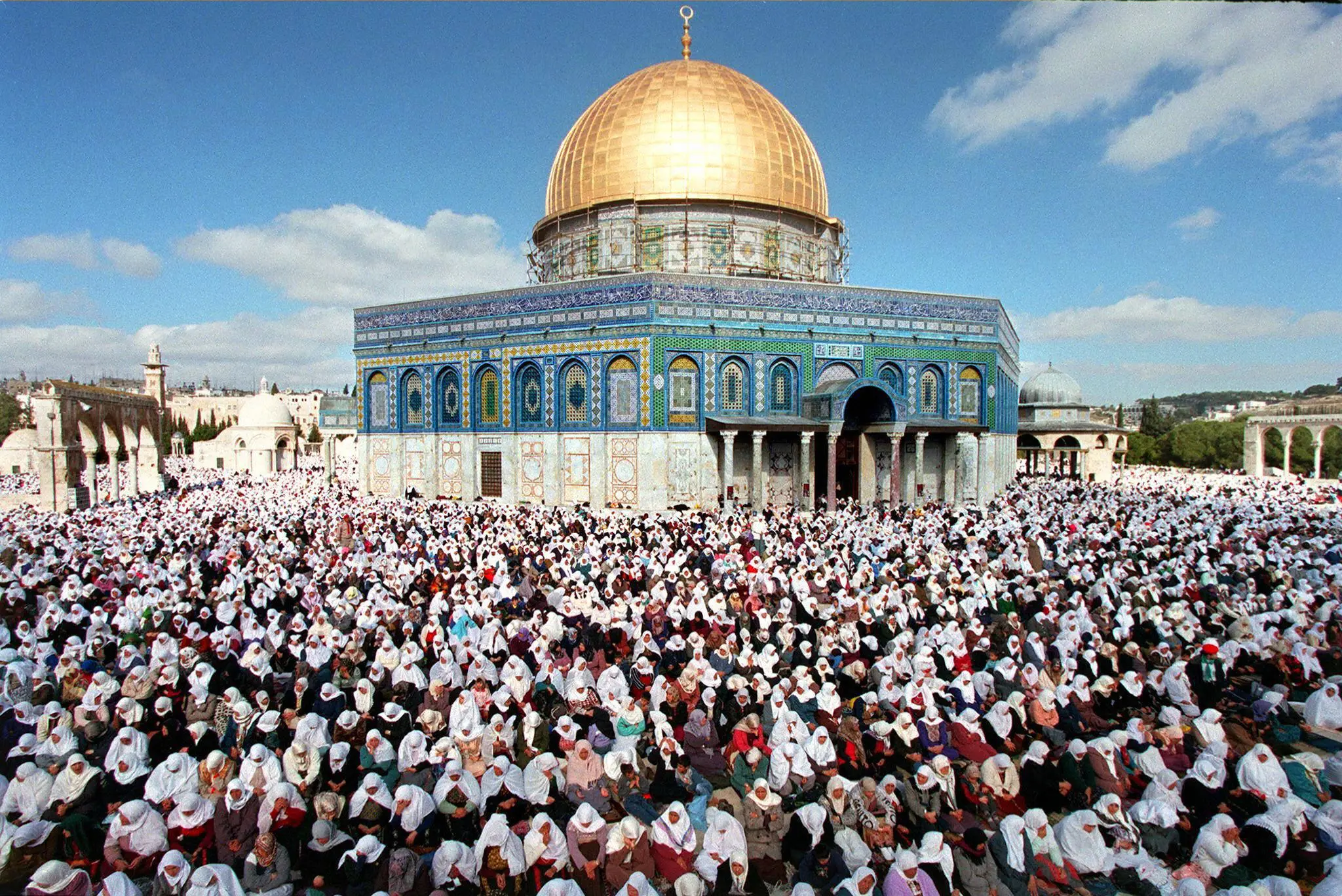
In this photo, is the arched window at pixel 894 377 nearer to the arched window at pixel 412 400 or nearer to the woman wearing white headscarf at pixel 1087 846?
the arched window at pixel 412 400

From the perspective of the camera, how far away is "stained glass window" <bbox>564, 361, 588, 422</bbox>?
23.3 metres

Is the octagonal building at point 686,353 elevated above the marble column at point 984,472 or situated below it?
above

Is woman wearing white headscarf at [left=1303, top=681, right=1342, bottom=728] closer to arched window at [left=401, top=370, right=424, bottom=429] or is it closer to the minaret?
arched window at [left=401, top=370, right=424, bottom=429]

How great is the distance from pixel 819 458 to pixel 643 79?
14837mm

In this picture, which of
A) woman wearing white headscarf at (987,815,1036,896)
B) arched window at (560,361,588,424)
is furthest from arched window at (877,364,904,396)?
woman wearing white headscarf at (987,815,1036,896)

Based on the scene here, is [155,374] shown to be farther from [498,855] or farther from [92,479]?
[498,855]

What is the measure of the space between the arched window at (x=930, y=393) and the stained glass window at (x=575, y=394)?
10583 millimetres

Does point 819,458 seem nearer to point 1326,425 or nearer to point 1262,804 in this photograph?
point 1262,804

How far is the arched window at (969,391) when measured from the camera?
25.6 m

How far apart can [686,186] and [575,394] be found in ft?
27.0

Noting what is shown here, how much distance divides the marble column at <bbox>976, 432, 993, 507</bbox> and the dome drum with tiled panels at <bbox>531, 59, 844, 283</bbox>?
806 cm

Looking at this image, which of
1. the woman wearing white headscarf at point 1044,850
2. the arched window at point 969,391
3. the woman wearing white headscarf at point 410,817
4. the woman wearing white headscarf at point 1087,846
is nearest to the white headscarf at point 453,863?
the woman wearing white headscarf at point 410,817

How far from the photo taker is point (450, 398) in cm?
2606

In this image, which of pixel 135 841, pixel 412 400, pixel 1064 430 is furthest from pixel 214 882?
pixel 1064 430
